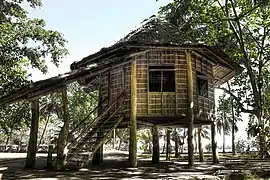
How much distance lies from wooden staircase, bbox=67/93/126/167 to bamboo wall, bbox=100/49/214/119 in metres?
0.52

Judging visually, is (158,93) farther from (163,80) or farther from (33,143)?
(33,143)

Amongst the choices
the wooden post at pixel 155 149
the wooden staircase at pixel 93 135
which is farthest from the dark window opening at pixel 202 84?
the wooden staircase at pixel 93 135

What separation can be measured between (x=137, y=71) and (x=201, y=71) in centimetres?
357

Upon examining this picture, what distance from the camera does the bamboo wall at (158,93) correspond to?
42.4 feet

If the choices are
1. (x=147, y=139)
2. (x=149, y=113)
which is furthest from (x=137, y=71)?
(x=147, y=139)

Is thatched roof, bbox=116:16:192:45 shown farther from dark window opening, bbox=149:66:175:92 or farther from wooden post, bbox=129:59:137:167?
dark window opening, bbox=149:66:175:92

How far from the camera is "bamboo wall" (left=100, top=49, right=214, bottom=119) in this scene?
1291 cm

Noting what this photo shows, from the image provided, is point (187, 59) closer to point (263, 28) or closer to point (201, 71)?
point (201, 71)

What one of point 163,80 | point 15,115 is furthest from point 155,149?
point 15,115


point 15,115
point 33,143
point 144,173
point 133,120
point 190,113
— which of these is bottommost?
point 144,173

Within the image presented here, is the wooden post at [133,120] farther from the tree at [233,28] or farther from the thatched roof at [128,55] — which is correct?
the tree at [233,28]

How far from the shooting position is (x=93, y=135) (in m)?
12.5

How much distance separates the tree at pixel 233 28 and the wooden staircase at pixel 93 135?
7.52 metres

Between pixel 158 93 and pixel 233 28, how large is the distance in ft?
30.1
